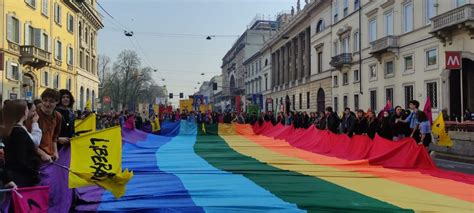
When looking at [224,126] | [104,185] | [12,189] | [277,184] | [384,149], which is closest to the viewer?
[12,189]

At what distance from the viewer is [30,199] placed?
4.84 metres

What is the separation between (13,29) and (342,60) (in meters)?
30.3

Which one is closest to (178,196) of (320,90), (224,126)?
(224,126)

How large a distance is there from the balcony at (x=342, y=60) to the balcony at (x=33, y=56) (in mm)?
28387

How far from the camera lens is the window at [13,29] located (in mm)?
39500

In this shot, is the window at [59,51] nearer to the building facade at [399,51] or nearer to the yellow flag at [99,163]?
the building facade at [399,51]

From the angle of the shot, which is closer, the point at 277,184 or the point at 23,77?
the point at 277,184

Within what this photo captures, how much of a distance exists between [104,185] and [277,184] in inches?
150

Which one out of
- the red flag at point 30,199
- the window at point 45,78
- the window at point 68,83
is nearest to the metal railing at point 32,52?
the window at point 45,78

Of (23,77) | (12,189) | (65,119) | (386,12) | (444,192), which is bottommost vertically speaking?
(444,192)

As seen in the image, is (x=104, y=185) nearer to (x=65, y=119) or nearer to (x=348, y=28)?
(x=65, y=119)

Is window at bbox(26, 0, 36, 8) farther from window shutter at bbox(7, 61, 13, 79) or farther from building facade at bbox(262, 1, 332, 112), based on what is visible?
building facade at bbox(262, 1, 332, 112)

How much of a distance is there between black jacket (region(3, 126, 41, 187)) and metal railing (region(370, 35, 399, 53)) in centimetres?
3641

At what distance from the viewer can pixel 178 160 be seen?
526 inches
